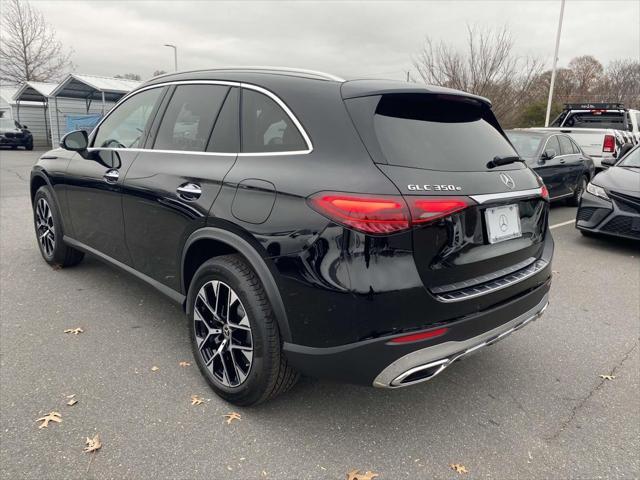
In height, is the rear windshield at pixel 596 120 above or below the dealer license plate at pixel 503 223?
above

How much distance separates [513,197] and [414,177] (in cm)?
69

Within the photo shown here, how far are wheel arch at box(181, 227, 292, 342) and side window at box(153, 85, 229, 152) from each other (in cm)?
56

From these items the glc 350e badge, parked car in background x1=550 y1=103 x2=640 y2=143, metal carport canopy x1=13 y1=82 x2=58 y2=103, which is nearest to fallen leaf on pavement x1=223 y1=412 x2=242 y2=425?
the glc 350e badge

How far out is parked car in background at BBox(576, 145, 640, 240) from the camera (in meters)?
5.93

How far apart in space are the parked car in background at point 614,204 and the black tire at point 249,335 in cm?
524

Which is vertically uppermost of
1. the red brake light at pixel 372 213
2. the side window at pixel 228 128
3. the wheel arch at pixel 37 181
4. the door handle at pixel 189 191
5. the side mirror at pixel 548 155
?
the side window at pixel 228 128

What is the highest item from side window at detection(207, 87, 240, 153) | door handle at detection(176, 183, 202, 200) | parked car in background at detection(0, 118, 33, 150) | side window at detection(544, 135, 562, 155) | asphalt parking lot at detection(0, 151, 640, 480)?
side window at detection(207, 87, 240, 153)

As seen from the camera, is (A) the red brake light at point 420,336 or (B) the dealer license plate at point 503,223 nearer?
(A) the red brake light at point 420,336

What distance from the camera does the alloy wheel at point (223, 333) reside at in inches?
99.2

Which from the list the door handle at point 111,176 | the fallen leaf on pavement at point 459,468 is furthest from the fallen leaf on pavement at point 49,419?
the fallen leaf on pavement at point 459,468

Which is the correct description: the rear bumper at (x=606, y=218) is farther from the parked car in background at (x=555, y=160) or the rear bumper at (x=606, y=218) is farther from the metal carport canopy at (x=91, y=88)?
the metal carport canopy at (x=91, y=88)

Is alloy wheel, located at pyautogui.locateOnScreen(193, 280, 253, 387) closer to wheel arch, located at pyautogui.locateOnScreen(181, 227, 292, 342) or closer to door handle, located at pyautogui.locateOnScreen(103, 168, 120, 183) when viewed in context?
wheel arch, located at pyautogui.locateOnScreen(181, 227, 292, 342)

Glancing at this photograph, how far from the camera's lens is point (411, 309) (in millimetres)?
2102

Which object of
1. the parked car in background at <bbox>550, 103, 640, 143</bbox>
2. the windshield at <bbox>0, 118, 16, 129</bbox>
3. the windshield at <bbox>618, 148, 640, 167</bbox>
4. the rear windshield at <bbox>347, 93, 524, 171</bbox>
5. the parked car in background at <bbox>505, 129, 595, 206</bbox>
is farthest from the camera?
the windshield at <bbox>0, 118, 16, 129</bbox>
